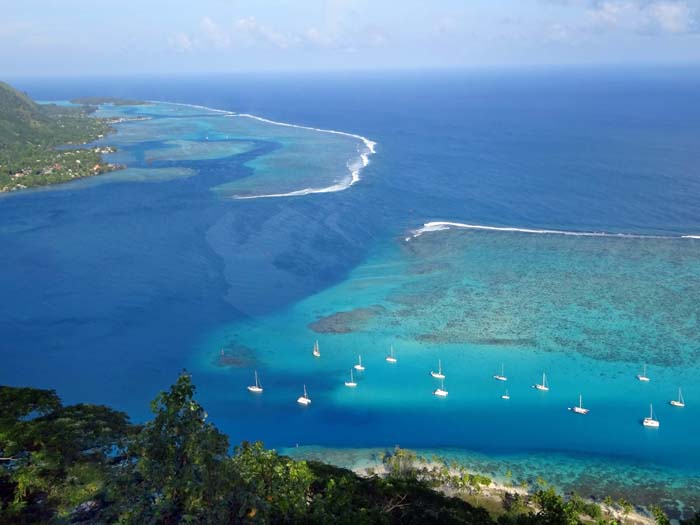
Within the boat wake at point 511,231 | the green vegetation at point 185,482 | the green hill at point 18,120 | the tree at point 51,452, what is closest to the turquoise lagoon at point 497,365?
the green vegetation at point 185,482

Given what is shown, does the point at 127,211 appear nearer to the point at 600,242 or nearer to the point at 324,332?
the point at 324,332

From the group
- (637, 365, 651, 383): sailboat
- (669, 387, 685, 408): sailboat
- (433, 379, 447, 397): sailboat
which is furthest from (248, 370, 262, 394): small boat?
(669, 387, 685, 408): sailboat

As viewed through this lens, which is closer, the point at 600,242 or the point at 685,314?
the point at 685,314

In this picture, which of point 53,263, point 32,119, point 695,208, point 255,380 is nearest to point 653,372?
point 255,380

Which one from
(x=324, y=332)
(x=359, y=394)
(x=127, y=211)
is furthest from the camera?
(x=127, y=211)

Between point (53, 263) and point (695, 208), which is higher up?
point (695, 208)

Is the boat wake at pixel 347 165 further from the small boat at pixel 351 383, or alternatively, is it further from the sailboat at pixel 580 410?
the sailboat at pixel 580 410

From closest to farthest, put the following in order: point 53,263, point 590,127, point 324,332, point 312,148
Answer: point 324,332
point 53,263
point 312,148
point 590,127

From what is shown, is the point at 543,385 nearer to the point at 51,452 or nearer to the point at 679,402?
the point at 679,402
